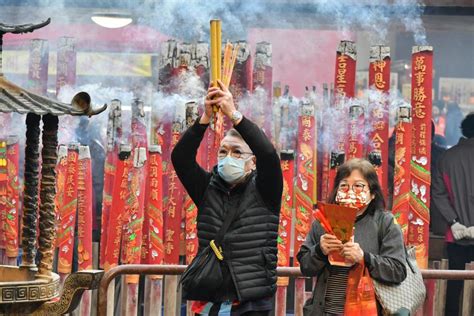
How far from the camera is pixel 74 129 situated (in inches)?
368

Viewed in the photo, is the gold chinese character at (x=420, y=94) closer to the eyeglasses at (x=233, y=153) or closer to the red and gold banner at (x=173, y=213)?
the red and gold banner at (x=173, y=213)

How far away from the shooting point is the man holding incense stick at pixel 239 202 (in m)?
5.86

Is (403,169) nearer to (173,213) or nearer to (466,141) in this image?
(466,141)

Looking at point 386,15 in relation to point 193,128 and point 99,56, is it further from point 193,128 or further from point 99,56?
point 193,128

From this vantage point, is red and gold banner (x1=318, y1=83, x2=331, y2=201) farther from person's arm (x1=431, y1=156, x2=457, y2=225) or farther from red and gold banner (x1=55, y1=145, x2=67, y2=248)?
red and gold banner (x1=55, y1=145, x2=67, y2=248)

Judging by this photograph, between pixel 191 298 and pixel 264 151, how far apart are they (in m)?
0.84

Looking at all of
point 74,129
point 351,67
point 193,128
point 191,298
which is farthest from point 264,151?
point 74,129

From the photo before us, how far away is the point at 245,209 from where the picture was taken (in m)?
5.96

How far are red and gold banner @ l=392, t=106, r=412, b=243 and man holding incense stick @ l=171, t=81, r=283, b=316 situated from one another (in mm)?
2856

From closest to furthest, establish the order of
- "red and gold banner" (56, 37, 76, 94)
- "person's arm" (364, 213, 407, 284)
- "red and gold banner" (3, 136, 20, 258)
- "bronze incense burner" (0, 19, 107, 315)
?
"bronze incense burner" (0, 19, 107, 315) → "person's arm" (364, 213, 407, 284) → "red and gold banner" (3, 136, 20, 258) → "red and gold banner" (56, 37, 76, 94)

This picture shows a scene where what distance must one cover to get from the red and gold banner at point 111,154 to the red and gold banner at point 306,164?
1.39 meters

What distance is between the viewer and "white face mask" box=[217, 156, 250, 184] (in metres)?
5.96

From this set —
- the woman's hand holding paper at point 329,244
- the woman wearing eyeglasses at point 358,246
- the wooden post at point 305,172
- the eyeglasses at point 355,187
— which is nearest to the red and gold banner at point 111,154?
the wooden post at point 305,172

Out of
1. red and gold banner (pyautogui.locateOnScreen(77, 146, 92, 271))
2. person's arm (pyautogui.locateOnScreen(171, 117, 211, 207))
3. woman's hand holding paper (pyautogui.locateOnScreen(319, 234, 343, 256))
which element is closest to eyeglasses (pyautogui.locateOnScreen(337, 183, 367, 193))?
woman's hand holding paper (pyautogui.locateOnScreen(319, 234, 343, 256))
